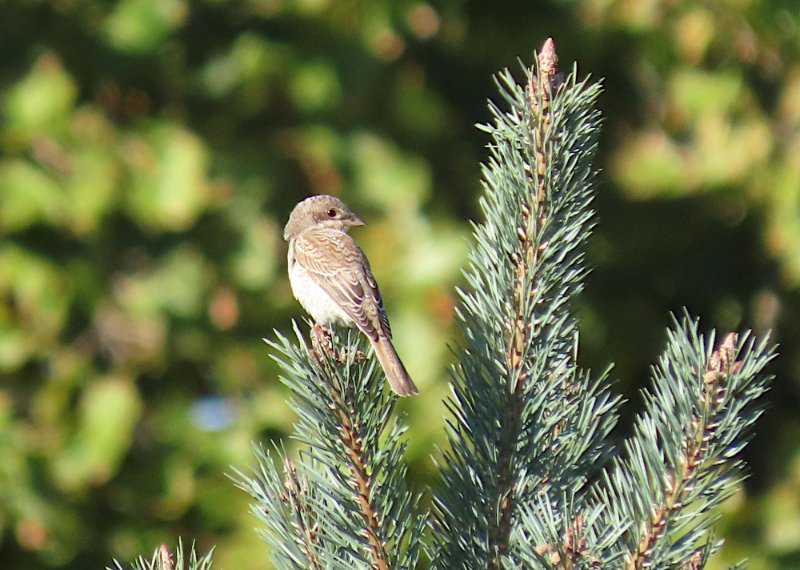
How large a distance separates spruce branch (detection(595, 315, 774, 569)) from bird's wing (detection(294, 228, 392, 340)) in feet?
6.76

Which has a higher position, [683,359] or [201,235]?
[201,235]

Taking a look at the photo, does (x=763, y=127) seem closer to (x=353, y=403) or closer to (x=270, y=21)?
(x=270, y=21)

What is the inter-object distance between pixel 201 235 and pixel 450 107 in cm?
177

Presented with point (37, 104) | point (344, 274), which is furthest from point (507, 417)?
point (37, 104)

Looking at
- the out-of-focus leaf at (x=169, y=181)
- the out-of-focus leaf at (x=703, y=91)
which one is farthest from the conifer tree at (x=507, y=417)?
the out-of-focus leaf at (x=703, y=91)

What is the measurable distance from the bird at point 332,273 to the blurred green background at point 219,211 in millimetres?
646

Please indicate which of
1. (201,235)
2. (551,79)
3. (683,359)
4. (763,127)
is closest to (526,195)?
(551,79)

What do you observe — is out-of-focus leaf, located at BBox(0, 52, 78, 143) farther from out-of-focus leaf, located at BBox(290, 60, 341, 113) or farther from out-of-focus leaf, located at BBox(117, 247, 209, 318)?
out-of-focus leaf, located at BBox(290, 60, 341, 113)

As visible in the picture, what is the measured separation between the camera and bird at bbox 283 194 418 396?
3.83 meters

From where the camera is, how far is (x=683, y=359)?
5.24 ft

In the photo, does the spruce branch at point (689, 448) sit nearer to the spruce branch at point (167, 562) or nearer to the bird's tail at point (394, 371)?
the spruce branch at point (167, 562)

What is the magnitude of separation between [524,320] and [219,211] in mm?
3810

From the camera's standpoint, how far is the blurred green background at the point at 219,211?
5188 mm

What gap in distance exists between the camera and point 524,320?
1858 millimetres
